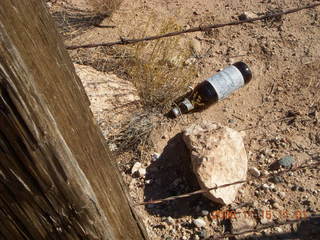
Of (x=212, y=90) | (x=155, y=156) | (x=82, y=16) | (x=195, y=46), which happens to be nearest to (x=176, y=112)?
(x=212, y=90)

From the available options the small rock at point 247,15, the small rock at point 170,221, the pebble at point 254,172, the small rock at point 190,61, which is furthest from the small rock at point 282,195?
the small rock at point 247,15

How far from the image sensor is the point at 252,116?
280 cm

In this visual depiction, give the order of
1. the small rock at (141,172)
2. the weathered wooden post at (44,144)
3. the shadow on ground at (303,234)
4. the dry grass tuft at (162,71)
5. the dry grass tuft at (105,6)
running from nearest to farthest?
the weathered wooden post at (44,144)
the shadow on ground at (303,234)
the small rock at (141,172)
the dry grass tuft at (162,71)
the dry grass tuft at (105,6)

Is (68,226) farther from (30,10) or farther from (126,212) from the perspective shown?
(30,10)

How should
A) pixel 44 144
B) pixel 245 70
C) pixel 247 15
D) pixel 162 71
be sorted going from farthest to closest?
1. pixel 247 15
2. pixel 162 71
3. pixel 245 70
4. pixel 44 144

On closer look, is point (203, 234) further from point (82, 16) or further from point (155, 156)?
point (82, 16)

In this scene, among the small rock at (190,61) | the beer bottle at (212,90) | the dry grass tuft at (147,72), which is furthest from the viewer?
the small rock at (190,61)

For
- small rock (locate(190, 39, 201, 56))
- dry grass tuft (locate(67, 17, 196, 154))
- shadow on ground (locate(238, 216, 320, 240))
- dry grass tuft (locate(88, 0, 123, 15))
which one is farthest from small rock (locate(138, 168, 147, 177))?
dry grass tuft (locate(88, 0, 123, 15))

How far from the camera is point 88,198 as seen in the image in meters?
0.75

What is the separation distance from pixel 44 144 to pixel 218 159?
169 cm

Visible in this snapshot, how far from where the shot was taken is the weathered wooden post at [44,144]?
0.60 metres

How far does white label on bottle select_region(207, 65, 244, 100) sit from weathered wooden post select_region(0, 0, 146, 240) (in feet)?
6.77

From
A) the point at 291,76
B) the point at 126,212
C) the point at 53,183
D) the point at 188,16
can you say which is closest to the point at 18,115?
the point at 53,183
